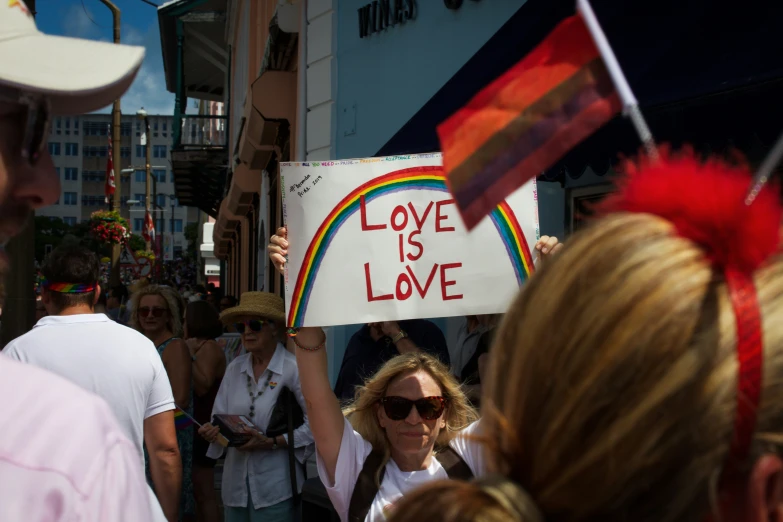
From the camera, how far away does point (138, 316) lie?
536cm

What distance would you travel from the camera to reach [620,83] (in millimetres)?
1078

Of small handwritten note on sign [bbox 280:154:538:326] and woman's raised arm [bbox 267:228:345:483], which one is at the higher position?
small handwritten note on sign [bbox 280:154:538:326]

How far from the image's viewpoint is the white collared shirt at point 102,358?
327 centimetres

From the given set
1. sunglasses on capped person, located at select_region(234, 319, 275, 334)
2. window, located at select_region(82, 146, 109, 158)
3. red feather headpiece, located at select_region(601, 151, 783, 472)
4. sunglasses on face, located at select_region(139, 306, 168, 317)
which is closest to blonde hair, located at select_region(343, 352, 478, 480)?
red feather headpiece, located at select_region(601, 151, 783, 472)

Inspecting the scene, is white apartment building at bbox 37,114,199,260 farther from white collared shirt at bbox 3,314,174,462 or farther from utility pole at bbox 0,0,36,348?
white collared shirt at bbox 3,314,174,462

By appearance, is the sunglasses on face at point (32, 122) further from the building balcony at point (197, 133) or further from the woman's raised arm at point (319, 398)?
the building balcony at point (197, 133)

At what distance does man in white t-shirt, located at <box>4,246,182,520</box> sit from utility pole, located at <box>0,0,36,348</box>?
167cm

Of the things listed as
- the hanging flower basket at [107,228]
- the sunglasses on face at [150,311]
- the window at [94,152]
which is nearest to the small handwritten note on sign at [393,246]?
the sunglasses on face at [150,311]

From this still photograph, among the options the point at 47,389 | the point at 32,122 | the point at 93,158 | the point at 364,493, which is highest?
the point at 93,158

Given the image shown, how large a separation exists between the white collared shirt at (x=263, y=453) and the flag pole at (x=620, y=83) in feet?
12.0

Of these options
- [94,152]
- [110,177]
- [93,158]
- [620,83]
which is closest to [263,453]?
[620,83]

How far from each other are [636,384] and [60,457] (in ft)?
2.41

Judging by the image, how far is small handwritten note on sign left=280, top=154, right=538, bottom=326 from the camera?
9.88ft

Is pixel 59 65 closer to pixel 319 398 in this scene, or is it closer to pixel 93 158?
pixel 319 398
